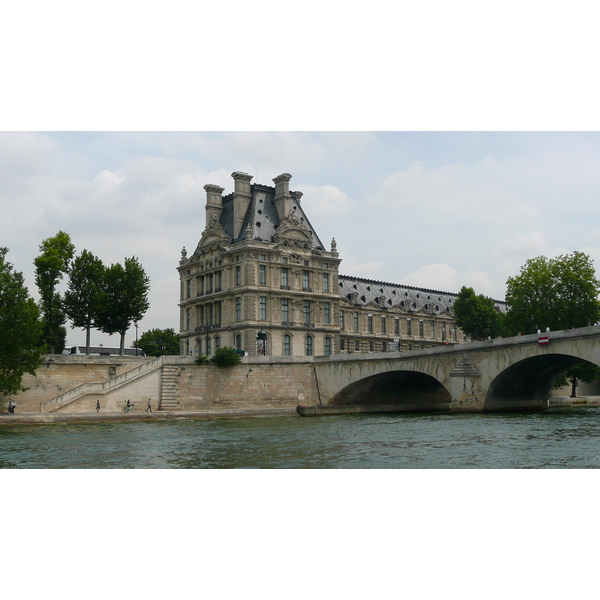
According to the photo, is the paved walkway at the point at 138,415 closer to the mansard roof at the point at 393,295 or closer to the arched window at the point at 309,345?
the arched window at the point at 309,345

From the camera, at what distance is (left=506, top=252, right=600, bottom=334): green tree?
215 feet

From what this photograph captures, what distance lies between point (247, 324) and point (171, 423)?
2338 centimetres

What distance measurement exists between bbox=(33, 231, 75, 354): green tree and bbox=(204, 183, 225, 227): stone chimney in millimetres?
19240

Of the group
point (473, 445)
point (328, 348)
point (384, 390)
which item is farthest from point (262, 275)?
point (473, 445)

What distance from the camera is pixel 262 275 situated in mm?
72500

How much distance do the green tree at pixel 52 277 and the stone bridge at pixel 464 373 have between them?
74.7ft

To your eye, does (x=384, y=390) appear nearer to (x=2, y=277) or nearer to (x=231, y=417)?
(x=231, y=417)

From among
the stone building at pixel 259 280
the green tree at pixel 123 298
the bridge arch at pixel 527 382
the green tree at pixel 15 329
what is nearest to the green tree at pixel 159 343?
the stone building at pixel 259 280

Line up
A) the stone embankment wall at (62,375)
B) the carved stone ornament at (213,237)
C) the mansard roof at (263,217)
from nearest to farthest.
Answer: the stone embankment wall at (62,375), the mansard roof at (263,217), the carved stone ornament at (213,237)

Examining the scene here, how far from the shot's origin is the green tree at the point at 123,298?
213ft

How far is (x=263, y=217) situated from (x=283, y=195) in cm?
345

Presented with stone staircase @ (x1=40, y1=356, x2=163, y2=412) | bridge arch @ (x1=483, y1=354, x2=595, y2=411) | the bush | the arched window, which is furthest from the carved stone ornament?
bridge arch @ (x1=483, y1=354, x2=595, y2=411)

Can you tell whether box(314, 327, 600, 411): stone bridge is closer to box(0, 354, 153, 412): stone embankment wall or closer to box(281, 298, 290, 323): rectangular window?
box(281, 298, 290, 323): rectangular window

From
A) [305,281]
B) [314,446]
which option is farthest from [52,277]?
[314,446]
